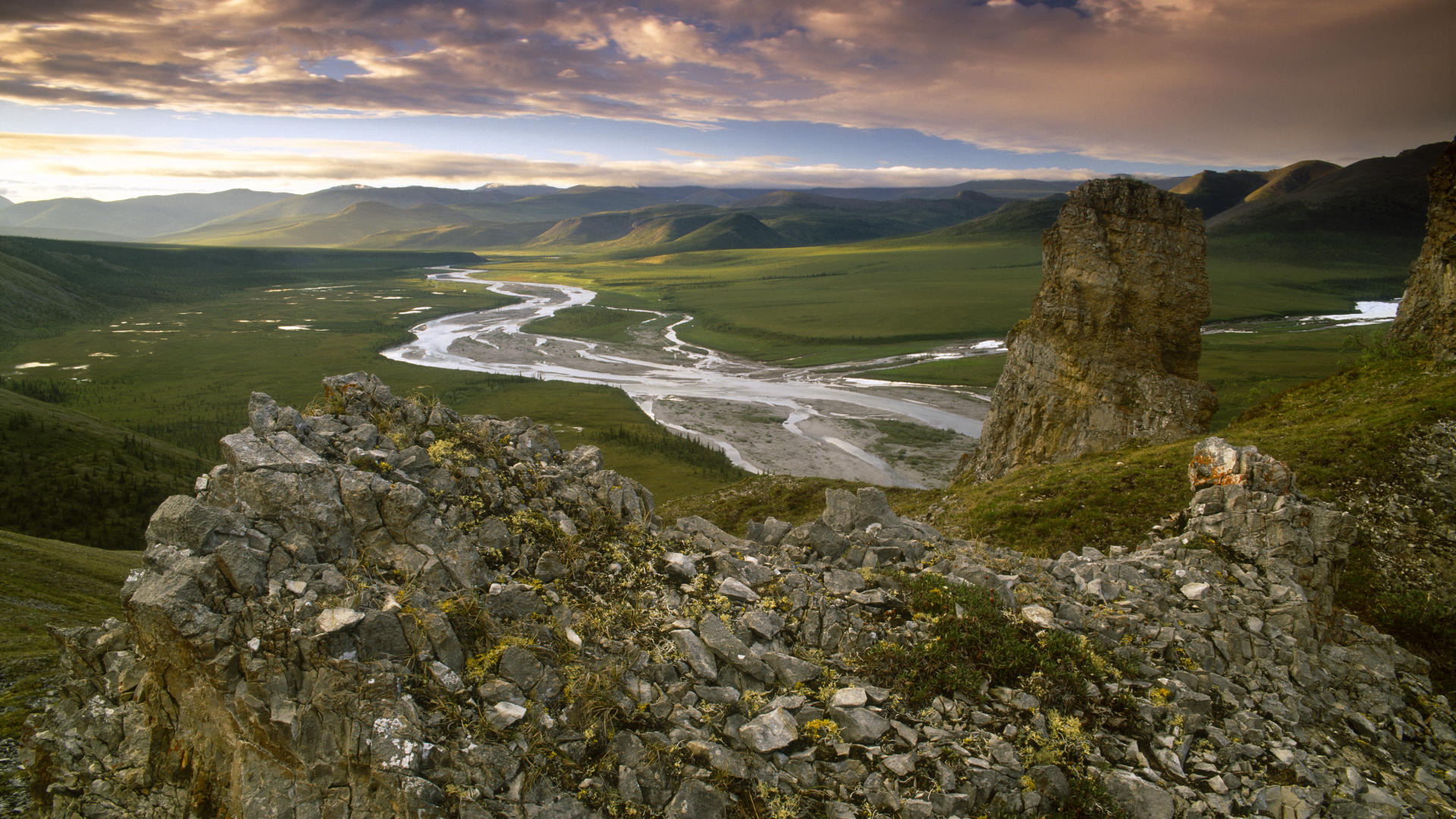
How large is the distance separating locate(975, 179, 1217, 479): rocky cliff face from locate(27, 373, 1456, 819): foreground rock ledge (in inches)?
1002

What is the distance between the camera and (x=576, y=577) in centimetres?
1075

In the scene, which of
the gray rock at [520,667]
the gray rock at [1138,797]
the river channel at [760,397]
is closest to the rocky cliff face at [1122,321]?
the river channel at [760,397]

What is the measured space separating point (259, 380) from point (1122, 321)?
100017 millimetres

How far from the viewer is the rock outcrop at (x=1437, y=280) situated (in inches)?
1148

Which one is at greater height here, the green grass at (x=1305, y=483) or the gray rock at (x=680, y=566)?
the gray rock at (x=680, y=566)

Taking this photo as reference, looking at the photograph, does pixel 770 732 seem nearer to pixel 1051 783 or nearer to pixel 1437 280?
pixel 1051 783

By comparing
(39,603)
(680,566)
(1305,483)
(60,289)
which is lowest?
(39,603)

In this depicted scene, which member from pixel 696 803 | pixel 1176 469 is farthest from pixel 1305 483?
pixel 696 803

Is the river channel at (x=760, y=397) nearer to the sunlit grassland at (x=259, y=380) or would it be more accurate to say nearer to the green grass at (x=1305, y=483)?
the sunlit grassland at (x=259, y=380)

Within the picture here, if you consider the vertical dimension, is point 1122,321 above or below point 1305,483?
above

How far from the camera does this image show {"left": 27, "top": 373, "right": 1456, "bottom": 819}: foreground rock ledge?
7.92 metres

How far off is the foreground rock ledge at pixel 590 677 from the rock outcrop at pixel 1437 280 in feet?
85.6

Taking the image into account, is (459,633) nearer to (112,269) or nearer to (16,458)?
(16,458)

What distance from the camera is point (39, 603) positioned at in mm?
19844
